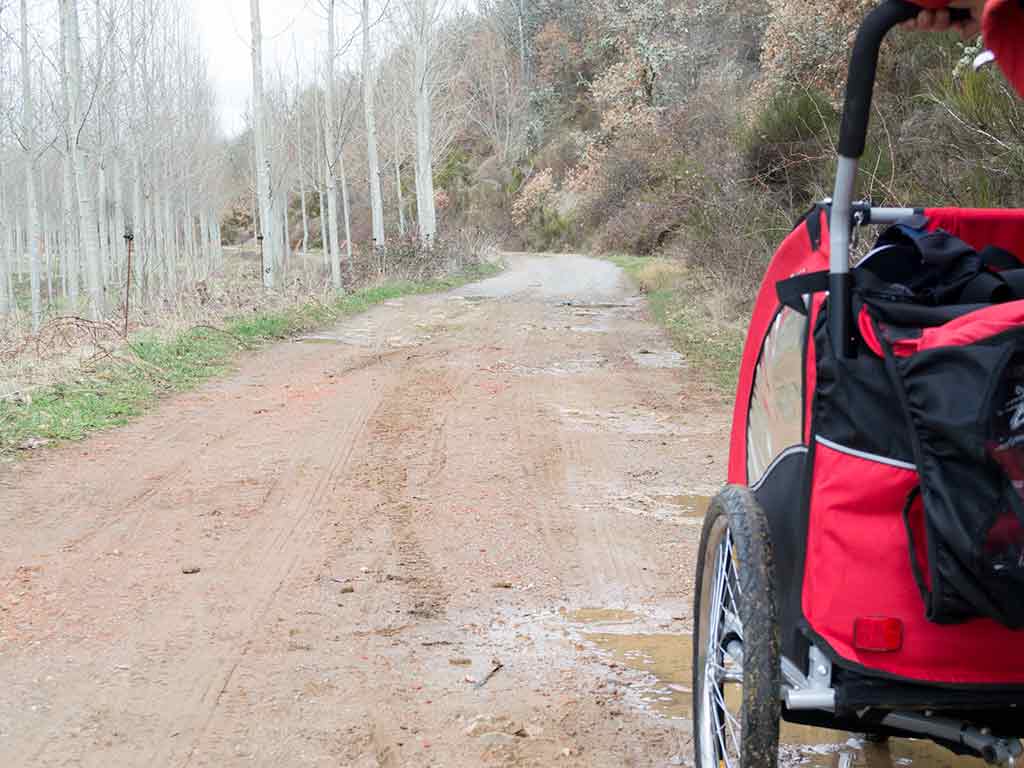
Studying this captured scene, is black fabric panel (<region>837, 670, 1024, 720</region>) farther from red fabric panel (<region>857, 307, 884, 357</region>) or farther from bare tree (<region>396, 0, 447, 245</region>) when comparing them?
bare tree (<region>396, 0, 447, 245</region>)

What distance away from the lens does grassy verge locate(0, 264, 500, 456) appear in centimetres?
801

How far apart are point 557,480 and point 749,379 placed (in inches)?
147

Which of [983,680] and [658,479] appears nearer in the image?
[983,680]

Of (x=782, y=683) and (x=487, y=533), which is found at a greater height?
(x=782, y=683)

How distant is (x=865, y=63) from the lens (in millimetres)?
2104

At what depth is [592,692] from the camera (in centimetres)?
359

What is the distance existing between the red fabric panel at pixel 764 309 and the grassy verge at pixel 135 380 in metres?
6.14

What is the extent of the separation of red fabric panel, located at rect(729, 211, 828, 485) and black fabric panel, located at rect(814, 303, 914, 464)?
0.41 metres

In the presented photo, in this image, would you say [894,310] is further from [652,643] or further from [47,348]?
[47,348]

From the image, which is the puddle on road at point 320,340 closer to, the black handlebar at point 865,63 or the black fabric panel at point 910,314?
the black handlebar at point 865,63

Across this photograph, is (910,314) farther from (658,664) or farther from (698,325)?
(698,325)

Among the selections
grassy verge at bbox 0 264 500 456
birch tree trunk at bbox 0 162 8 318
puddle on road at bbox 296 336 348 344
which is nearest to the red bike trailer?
grassy verge at bbox 0 264 500 456

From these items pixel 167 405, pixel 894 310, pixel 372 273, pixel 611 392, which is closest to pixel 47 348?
pixel 167 405

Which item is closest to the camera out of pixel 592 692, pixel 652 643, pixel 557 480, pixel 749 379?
pixel 749 379
